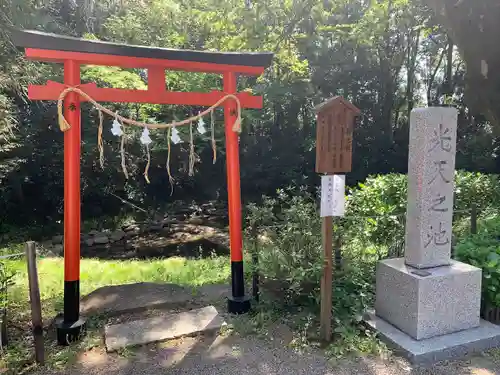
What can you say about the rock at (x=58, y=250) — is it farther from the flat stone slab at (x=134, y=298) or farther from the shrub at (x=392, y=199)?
the shrub at (x=392, y=199)

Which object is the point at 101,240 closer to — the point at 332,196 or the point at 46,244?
the point at 46,244

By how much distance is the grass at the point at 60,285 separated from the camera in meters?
3.37

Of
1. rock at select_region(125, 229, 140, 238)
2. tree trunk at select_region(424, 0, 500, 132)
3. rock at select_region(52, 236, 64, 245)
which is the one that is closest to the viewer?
tree trunk at select_region(424, 0, 500, 132)

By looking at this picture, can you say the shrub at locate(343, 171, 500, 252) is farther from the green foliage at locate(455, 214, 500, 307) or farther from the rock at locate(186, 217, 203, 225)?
the rock at locate(186, 217, 203, 225)

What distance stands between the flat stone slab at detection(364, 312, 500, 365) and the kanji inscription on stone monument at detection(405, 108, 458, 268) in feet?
2.02

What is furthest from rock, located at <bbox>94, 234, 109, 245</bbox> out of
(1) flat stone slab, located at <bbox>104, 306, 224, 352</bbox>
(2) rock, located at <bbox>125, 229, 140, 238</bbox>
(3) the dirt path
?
(3) the dirt path

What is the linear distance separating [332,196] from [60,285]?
412 centimetres

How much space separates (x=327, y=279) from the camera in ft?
11.4

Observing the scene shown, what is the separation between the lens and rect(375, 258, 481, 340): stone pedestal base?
335 cm

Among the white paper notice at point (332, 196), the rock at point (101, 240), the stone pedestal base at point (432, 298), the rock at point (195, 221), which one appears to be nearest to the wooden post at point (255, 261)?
the white paper notice at point (332, 196)

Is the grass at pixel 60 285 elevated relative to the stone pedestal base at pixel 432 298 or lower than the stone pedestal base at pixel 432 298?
lower

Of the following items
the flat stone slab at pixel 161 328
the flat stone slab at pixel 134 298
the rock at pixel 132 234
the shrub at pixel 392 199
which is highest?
the shrub at pixel 392 199

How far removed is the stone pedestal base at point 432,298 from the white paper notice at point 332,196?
819 mm

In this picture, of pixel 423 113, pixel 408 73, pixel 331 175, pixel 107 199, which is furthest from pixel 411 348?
pixel 408 73
